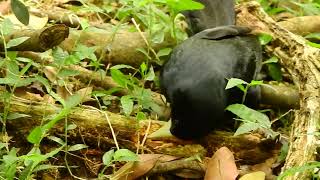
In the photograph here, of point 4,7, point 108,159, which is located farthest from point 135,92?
point 4,7

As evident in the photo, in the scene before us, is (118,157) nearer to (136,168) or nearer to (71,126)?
(136,168)

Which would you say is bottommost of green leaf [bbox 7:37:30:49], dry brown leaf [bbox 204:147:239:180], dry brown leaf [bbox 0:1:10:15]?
dry brown leaf [bbox 204:147:239:180]

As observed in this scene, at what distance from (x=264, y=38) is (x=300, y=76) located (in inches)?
15.5

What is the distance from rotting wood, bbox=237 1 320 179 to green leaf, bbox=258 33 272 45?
2cm

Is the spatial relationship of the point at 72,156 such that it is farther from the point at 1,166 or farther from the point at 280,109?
the point at 280,109

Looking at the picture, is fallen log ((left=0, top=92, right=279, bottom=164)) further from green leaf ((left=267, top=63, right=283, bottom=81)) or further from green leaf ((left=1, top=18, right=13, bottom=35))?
green leaf ((left=267, top=63, right=283, bottom=81))

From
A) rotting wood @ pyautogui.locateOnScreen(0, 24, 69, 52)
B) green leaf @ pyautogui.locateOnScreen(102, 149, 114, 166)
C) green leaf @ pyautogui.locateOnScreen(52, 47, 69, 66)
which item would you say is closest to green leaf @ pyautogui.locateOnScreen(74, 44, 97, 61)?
green leaf @ pyautogui.locateOnScreen(52, 47, 69, 66)

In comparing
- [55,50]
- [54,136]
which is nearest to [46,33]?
[55,50]

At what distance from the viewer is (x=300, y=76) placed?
2207 millimetres

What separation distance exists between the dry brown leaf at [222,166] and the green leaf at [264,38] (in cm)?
66

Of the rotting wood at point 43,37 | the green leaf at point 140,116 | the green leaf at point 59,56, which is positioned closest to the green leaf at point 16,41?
the rotting wood at point 43,37

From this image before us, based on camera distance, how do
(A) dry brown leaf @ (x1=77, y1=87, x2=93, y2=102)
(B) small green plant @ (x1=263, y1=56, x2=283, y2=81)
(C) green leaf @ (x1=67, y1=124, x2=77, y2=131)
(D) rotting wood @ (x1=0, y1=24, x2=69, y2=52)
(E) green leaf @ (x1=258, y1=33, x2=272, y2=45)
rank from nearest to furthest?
(D) rotting wood @ (x1=0, y1=24, x2=69, y2=52), (C) green leaf @ (x1=67, y1=124, x2=77, y2=131), (A) dry brown leaf @ (x1=77, y1=87, x2=93, y2=102), (E) green leaf @ (x1=258, y1=33, x2=272, y2=45), (B) small green plant @ (x1=263, y1=56, x2=283, y2=81)

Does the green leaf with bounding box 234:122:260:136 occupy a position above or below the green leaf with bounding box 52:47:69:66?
below

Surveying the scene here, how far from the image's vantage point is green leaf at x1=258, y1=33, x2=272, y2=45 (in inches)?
99.9
